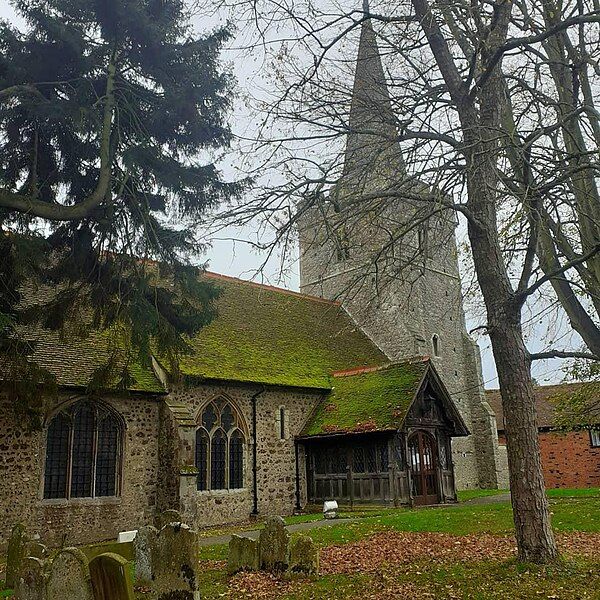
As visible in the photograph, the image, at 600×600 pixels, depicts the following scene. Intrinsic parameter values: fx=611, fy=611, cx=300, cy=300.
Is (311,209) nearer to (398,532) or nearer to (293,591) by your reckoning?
(293,591)

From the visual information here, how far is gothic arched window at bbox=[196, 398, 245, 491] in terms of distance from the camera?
17516mm

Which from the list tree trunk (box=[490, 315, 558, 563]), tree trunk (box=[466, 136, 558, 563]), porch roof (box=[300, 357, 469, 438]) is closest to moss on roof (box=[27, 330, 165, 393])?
porch roof (box=[300, 357, 469, 438])

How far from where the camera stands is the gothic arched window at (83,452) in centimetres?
1447

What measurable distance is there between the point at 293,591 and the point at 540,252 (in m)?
6.37

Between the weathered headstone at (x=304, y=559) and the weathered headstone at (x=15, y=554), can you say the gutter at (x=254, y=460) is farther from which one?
the weathered headstone at (x=304, y=559)

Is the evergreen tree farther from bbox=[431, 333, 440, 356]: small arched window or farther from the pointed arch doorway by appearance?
bbox=[431, 333, 440, 356]: small arched window

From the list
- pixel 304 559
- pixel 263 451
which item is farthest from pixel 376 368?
pixel 304 559

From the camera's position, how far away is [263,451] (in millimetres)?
18906

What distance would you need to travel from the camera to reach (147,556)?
28.9ft

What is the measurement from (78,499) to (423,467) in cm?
1030

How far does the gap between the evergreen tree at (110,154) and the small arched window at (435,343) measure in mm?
16683

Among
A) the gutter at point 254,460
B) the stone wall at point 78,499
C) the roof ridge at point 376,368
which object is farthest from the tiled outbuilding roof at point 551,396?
the stone wall at point 78,499

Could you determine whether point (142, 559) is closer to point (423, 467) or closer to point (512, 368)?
point (512, 368)

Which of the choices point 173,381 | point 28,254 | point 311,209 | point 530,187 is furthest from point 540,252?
point 173,381
